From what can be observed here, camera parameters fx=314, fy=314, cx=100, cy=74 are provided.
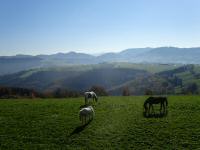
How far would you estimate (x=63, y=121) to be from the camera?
37719 millimetres

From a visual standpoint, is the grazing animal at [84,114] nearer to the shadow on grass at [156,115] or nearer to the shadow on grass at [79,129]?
the shadow on grass at [79,129]

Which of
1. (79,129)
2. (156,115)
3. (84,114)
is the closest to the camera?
(79,129)

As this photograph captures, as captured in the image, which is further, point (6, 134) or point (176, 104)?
point (176, 104)

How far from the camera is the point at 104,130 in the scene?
32812 millimetres

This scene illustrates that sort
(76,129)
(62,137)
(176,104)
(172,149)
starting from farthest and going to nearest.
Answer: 1. (176,104)
2. (76,129)
3. (62,137)
4. (172,149)

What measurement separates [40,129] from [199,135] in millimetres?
→ 16910

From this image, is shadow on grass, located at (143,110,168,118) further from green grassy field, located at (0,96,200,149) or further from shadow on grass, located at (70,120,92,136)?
shadow on grass, located at (70,120,92,136)

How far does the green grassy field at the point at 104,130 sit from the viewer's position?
1147 inches

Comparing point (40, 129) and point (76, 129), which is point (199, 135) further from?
point (40, 129)

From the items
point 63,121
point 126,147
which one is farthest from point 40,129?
point 126,147

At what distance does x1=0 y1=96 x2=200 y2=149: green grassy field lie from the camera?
29141mm

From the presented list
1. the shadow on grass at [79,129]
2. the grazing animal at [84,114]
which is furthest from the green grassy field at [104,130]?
the grazing animal at [84,114]

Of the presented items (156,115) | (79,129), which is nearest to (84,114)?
(79,129)

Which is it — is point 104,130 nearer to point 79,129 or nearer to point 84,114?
point 79,129
